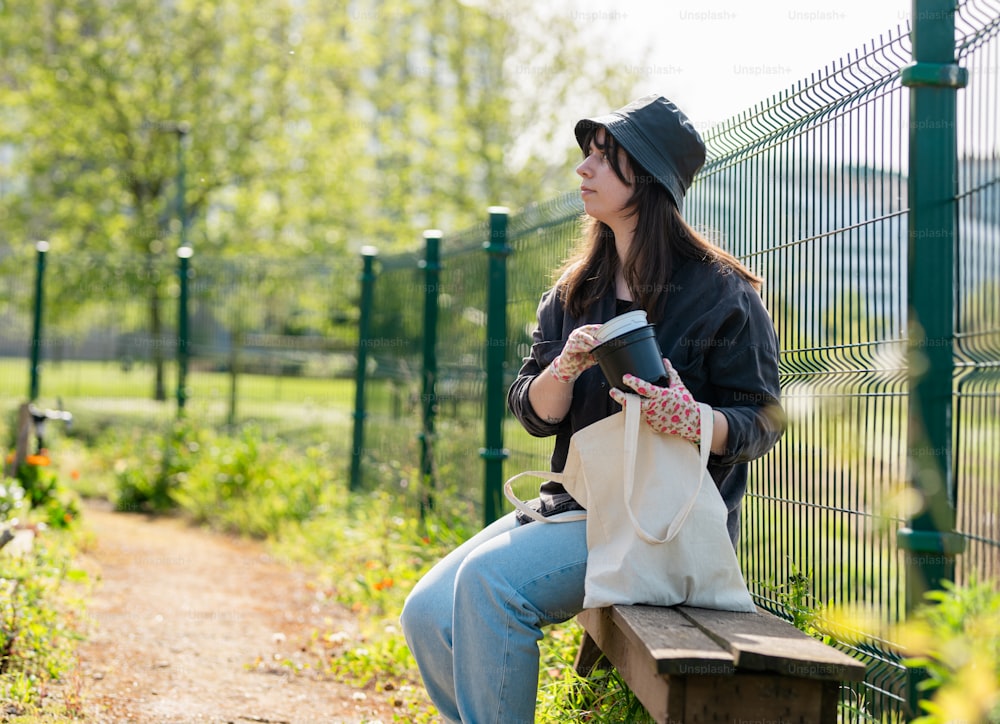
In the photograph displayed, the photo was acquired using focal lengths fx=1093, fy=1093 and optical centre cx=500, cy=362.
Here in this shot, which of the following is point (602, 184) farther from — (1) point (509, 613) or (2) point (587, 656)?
(2) point (587, 656)

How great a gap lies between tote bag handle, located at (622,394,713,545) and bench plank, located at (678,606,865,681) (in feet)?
0.69

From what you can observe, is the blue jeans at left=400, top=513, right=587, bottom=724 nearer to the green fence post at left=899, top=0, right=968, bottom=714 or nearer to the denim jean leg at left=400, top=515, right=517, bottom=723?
the denim jean leg at left=400, top=515, right=517, bottom=723

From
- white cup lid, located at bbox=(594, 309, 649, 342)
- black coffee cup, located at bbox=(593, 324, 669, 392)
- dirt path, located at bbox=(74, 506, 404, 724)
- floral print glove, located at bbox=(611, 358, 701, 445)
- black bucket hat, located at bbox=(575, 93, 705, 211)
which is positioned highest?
black bucket hat, located at bbox=(575, 93, 705, 211)

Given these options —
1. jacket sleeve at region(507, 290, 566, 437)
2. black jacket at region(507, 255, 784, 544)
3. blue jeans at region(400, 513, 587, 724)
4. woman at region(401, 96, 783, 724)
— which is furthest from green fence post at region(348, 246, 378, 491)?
blue jeans at region(400, 513, 587, 724)

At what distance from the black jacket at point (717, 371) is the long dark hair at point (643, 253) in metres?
0.03

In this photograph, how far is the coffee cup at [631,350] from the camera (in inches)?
100

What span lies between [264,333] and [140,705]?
23.8 ft

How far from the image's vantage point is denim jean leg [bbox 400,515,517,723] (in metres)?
2.94

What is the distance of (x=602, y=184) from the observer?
3.07m

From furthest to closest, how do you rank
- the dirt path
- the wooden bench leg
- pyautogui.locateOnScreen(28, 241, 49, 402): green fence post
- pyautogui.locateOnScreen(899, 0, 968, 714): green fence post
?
pyautogui.locateOnScreen(28, 241, 49, 402): green fence post
the dirt path
the wooden bench leg
pyautogui.locateOnScreen(899, 0, 968, 714): green fence post

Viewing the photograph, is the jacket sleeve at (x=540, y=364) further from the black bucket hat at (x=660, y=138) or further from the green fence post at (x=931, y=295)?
the green fence post at (x=931, y=295)

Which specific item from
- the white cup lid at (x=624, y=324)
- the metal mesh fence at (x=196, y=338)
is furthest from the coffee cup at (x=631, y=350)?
the metal mesh fence at (x=196, y=338)

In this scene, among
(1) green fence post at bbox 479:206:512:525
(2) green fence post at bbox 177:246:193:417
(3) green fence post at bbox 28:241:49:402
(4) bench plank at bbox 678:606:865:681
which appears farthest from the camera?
(3) green fence post at bbox 28:241:49:402

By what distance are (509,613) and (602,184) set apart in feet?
3.95
